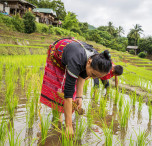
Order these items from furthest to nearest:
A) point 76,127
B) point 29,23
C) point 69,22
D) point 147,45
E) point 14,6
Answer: point 147,45, point 69,22, point 14,6, point 29,23, point 76,127

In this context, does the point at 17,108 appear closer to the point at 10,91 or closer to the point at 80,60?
the point at 10,91

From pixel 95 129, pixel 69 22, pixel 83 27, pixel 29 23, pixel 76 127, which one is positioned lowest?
pixel 95 129

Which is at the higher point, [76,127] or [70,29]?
[70,29]

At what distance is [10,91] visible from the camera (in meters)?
2.18

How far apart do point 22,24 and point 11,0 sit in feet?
23.1

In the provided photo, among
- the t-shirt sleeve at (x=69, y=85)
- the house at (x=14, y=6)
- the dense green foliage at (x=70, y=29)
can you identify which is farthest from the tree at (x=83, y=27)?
the t-shirt sleeve at (x=69, y=85)

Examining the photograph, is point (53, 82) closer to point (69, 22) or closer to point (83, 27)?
point (69, 22)

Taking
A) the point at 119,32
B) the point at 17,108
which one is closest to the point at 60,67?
the point at 17,108

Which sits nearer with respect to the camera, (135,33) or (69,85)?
(69,85)

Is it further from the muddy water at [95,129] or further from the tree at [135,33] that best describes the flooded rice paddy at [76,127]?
the tree at [135,33]

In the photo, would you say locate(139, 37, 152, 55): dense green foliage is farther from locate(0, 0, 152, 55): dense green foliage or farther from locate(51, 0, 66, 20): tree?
locate(51, 0, 66, 20): tree

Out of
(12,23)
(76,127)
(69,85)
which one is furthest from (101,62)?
(12,23)

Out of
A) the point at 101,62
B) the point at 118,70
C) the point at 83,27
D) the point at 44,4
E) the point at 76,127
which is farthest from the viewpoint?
the point at 83,27

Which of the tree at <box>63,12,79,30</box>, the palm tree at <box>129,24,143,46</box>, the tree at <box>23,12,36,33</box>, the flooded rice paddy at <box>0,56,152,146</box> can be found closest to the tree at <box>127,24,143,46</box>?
A: the palm tree at <box>129,24,143,46</box>
